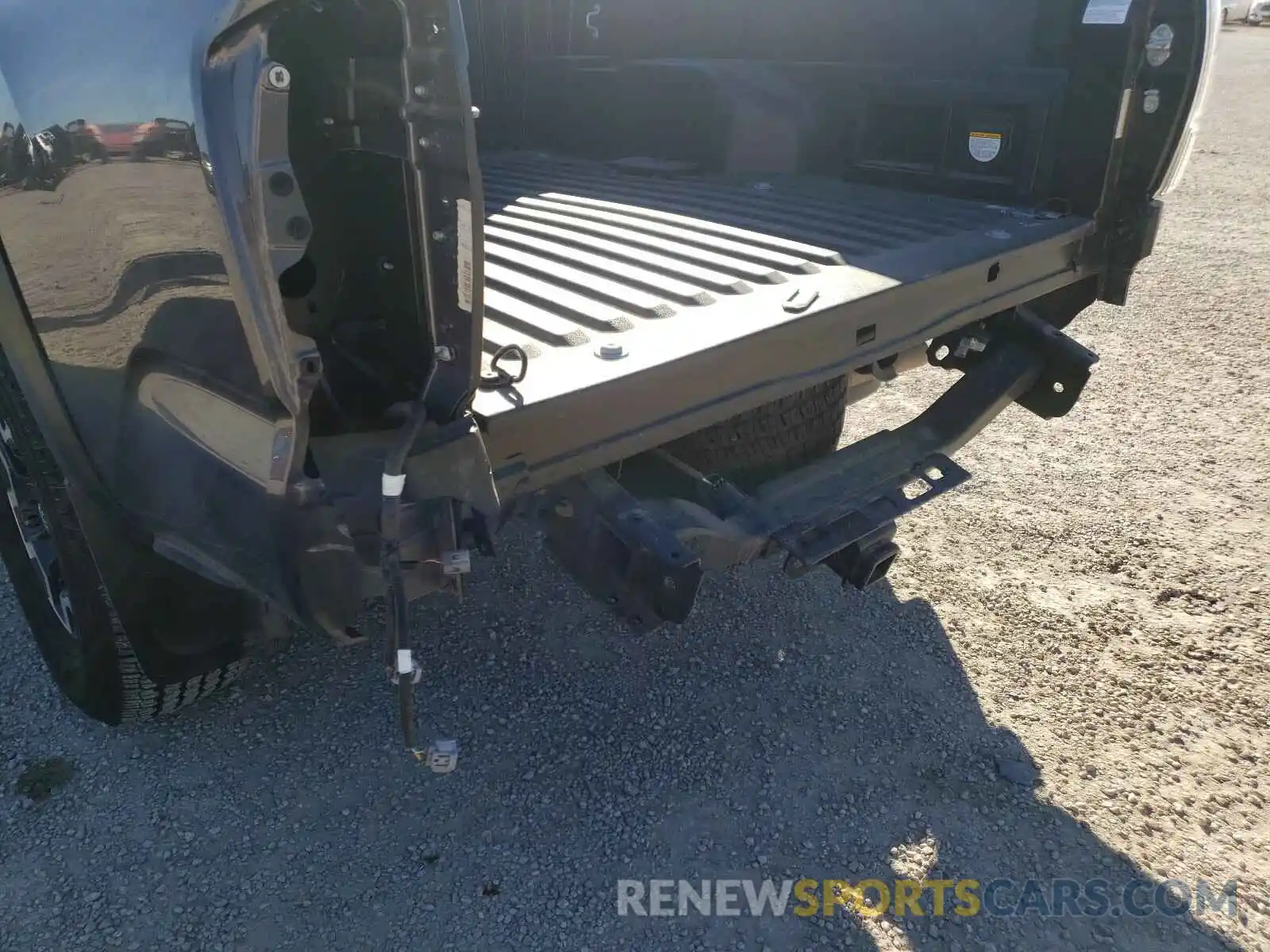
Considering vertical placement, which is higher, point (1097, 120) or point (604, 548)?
point (1097, 120)

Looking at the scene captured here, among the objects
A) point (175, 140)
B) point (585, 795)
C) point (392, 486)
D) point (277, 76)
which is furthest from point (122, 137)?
point (585, 795)

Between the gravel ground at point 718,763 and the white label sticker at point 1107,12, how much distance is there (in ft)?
5.56

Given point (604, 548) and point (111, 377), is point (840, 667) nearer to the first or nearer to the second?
point (604, 548)

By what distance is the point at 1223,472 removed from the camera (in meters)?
3.92

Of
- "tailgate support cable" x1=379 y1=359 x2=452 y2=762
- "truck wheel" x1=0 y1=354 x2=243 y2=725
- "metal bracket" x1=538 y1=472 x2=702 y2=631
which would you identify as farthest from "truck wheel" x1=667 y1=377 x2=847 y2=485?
"truck wheel" x1=0 y1=354 x2=243 y2=725

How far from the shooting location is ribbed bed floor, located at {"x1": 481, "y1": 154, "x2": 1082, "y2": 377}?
2209 mm

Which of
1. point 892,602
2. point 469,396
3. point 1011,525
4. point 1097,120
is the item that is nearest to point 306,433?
point 469,396

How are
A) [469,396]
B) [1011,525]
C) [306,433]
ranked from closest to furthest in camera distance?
[306,433] < [469,396] < [1011,525]

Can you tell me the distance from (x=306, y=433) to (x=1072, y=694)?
229 cm

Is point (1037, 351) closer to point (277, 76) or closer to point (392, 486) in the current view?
point (392, 486)

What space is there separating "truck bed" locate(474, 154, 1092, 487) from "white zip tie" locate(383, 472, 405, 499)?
247 millimetres

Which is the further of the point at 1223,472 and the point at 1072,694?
the point at 1223,472

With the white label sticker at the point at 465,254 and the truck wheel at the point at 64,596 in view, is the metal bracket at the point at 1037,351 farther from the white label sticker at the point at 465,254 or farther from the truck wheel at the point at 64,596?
the truck wheel at the point at 64,596

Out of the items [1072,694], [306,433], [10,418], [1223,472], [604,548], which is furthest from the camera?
[1223,472]
